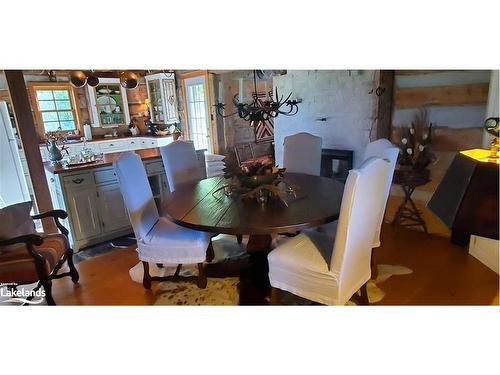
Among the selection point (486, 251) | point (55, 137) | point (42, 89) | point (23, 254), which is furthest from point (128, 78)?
point (486, 251)

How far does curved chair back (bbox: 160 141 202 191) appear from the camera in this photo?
278 centimetres

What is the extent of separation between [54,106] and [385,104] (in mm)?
5509

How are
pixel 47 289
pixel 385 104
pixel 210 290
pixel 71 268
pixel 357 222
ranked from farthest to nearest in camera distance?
pixel 385 104 → pixel 71 268 → pixel 210 290 → pixel 47 289 → pixel 357 222

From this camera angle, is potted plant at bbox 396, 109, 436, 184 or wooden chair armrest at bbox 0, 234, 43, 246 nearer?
wooden chair armrest at bbox 0, 234, 43, 246

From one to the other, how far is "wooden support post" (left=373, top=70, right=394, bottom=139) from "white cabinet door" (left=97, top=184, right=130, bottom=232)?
276 cm

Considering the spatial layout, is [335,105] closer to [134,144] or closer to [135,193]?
[135,193]

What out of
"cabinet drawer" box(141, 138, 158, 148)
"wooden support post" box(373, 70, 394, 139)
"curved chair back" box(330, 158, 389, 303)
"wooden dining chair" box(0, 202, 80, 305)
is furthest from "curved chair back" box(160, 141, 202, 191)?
"cabinet drawer" box(141, 138, 158, 148)

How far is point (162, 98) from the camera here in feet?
20.2

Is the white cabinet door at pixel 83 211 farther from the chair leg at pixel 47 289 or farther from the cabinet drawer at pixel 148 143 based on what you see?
the cabinet drawer at pixel 148 143

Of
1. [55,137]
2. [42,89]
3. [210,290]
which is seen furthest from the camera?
[42,89]

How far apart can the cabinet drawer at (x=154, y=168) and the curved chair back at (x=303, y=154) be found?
1.40 metres

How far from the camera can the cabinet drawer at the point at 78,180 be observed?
280cm

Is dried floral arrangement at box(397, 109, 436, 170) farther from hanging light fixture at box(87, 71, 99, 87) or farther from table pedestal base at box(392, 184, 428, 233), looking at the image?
hanging light fixture at box(87, 71, 99, 87)
